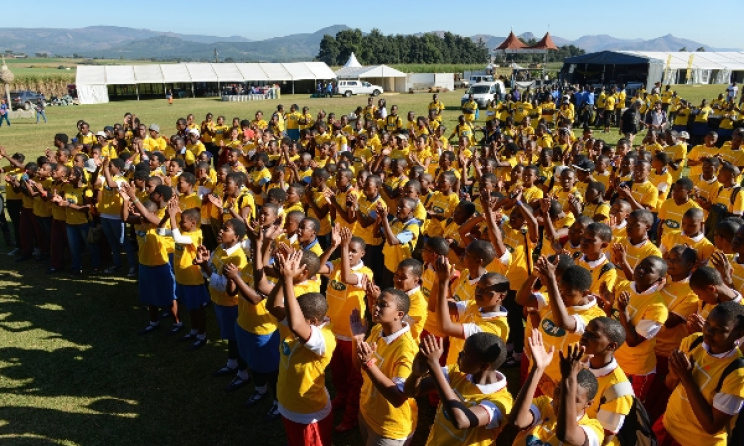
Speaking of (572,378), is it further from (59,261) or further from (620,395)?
(59,261)

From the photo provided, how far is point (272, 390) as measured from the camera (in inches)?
194

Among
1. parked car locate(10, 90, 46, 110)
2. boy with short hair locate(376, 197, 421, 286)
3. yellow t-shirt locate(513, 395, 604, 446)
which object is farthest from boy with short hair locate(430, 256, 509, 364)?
parked car locate(10, 90, 46, 110)

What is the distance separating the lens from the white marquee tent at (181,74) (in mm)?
40281

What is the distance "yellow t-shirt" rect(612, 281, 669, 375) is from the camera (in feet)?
12.3

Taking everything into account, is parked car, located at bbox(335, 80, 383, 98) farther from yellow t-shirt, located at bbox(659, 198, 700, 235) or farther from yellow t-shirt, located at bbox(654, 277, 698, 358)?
yellow t-shirt, located at bbox(654, 277, 698, 358)

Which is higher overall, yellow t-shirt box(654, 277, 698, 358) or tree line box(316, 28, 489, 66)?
tree line box(316, 28, 489, 66)

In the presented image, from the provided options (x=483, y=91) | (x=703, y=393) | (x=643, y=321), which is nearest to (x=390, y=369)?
(x=703, y=393)

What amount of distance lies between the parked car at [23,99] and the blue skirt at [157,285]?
32438 millimetres

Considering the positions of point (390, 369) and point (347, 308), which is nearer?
point (390, 369)

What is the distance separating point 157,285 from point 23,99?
37.5m

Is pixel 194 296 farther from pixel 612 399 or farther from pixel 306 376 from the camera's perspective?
pixel 612 399

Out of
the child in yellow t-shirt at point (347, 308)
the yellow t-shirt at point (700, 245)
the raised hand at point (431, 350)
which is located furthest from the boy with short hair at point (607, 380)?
the yellow t-shirt at point (700, 245)

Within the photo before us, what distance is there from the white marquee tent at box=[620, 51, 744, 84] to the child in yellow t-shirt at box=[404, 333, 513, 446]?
47973 millimetres

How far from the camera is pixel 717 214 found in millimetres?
6762
